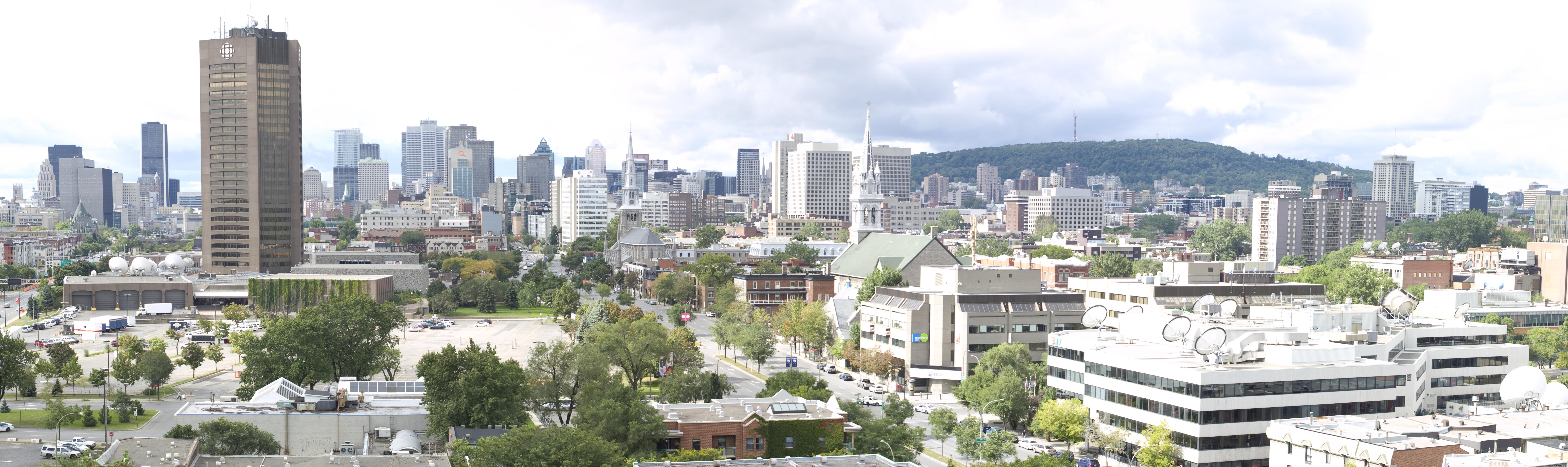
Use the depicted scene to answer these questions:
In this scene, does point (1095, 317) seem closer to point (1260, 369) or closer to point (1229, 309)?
point (1229, 309)

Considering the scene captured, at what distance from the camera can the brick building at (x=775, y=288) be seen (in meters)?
129

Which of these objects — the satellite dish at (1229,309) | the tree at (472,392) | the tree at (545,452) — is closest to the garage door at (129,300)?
the tree at (472,392)

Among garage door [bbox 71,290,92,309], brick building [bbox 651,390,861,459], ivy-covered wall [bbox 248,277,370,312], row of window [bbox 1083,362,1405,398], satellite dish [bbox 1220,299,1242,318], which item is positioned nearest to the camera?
brick building [bbox 651,390,861,459]

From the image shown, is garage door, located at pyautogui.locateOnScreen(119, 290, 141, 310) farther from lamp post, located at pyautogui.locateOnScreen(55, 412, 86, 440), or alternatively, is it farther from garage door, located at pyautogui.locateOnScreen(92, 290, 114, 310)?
lamp post, located at pyautogui.locateOnScreen(55, 412, 86, 440)

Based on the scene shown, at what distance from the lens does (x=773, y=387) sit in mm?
65562

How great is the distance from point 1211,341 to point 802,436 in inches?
842

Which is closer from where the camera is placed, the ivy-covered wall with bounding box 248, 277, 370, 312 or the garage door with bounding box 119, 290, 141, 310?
the ivy-covered wall with bounding box 248, 277, 370, 312

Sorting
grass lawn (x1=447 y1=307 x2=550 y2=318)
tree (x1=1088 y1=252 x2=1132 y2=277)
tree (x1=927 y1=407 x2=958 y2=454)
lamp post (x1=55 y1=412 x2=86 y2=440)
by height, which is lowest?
grass lawn (x1=447 y1=307 x2=550 y2=318)

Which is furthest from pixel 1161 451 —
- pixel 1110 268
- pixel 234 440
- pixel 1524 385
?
pixel 1110 268

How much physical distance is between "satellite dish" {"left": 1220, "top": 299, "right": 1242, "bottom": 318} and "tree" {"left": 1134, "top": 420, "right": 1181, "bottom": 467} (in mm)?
26209

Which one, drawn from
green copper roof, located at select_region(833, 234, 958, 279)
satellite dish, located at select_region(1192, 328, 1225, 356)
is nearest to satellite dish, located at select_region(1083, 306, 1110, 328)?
satellite dish, located at select_region(1192, 328, 1225, 356)

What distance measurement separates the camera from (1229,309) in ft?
265

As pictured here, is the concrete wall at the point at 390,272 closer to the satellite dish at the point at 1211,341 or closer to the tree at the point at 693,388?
the tree at the point at 693,388

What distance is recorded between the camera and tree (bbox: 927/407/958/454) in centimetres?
6059
